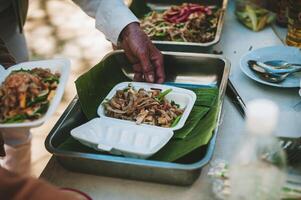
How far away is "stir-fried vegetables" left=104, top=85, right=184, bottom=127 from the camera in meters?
1.13

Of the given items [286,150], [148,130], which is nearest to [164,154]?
[148,130]

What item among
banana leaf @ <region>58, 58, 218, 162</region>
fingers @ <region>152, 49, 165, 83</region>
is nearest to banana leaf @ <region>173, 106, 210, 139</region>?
banana leaf @ <region>58, 58, 218, 162</region>

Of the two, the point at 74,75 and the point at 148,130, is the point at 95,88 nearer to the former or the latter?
the point at 148,130

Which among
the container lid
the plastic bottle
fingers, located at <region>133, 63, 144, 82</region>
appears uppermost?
the container lid

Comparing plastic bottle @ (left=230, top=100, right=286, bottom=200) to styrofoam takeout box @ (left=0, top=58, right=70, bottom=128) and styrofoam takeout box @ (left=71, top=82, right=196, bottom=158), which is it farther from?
styrofoam takeout box @ (left=0, top=58, right=70, bottom=128)

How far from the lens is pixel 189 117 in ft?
3.80

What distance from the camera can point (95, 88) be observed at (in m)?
1.27

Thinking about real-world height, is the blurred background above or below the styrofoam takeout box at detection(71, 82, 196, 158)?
below

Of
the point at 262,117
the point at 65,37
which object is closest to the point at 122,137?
the point at 262,117

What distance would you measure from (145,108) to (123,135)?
0.14 m

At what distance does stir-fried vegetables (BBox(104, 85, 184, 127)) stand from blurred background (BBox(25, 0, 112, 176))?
53.0 inches

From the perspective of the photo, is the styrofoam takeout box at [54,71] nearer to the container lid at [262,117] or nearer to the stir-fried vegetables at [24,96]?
the stir-fried vegetables at [24,96]

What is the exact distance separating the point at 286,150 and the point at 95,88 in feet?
2.01

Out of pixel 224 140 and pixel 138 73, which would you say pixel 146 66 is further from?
pixel 224 140
